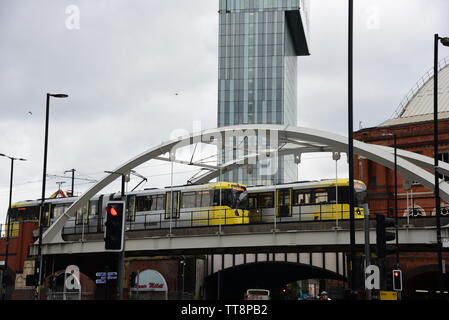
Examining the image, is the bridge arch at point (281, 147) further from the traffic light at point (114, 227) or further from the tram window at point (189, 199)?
the traffic light at point (114, 227)

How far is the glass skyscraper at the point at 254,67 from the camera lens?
144 metres

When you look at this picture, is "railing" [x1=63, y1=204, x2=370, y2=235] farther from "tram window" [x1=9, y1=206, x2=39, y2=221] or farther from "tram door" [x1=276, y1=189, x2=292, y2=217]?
"tram window" [x1=9, y1=206, x2=39, y2=221]

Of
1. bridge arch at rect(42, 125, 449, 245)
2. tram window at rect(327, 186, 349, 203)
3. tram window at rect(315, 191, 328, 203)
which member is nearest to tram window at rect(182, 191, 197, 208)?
bridge arch at rect(42, 125, 449, 245)

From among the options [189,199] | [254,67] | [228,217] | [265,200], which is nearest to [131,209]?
[189,199]

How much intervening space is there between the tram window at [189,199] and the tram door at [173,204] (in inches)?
17.8

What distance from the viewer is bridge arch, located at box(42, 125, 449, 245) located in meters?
36.0

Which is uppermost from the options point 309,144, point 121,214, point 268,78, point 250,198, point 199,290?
point 268,78

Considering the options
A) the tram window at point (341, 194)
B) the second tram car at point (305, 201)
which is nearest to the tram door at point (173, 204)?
Answer: the second tram car at point (305, 201)

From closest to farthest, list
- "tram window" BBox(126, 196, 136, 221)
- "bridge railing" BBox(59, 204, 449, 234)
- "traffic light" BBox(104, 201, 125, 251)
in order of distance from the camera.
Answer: "traffic light" BBox(104, 201, 125, 251), "bridge railing" BBox(59, 204, 449, 234), "tram window" BBox(126, 196, 136, 221)

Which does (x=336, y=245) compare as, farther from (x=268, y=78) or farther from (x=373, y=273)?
(x=268, y=78)

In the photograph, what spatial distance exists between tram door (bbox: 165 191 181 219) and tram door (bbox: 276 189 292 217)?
6692mm

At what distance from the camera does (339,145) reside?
125 feet

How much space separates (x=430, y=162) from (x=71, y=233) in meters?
26.4
